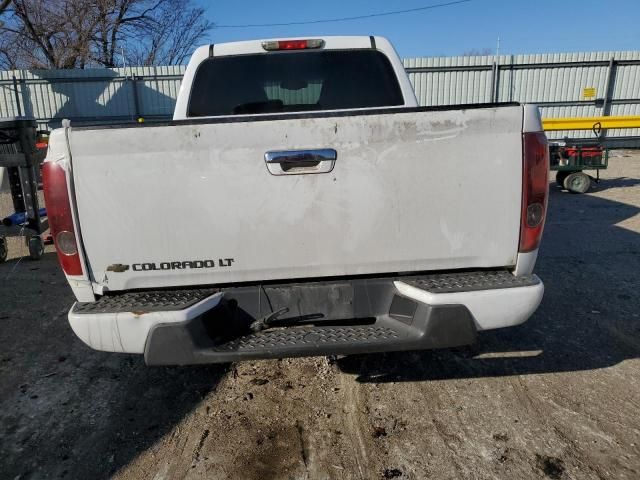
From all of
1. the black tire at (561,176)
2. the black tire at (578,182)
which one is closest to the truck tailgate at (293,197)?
the black tire at (578,182)

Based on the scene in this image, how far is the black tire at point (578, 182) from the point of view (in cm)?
1041

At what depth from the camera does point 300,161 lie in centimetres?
239

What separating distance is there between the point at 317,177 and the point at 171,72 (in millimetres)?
18472

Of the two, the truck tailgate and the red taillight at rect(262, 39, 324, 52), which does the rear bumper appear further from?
the red taillight at rect(262, 39, 324, 52)

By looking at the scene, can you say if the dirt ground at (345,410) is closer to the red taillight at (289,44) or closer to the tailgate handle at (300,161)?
the tailgate handle at (300,161)

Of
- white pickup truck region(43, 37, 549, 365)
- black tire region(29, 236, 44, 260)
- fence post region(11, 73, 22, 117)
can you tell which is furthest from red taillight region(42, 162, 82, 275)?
fence post region(11, 73, 22, 117)

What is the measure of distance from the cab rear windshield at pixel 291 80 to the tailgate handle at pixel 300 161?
1.66 meters

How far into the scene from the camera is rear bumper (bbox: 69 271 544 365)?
2.39 meters

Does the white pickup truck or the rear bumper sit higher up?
the white pickup truck

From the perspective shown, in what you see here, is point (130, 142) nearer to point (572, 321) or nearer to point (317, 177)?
point (317, 177)

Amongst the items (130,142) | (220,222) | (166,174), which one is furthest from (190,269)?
(130,142)

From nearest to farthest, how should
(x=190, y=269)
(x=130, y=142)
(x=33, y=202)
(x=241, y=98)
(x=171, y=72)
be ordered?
(x=130, y=142) < (x=190, y=269) < (x=241, y=98) < (x=33, y=202) < (x=171, y=72)

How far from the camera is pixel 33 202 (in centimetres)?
609

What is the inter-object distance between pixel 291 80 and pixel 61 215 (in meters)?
2.33
